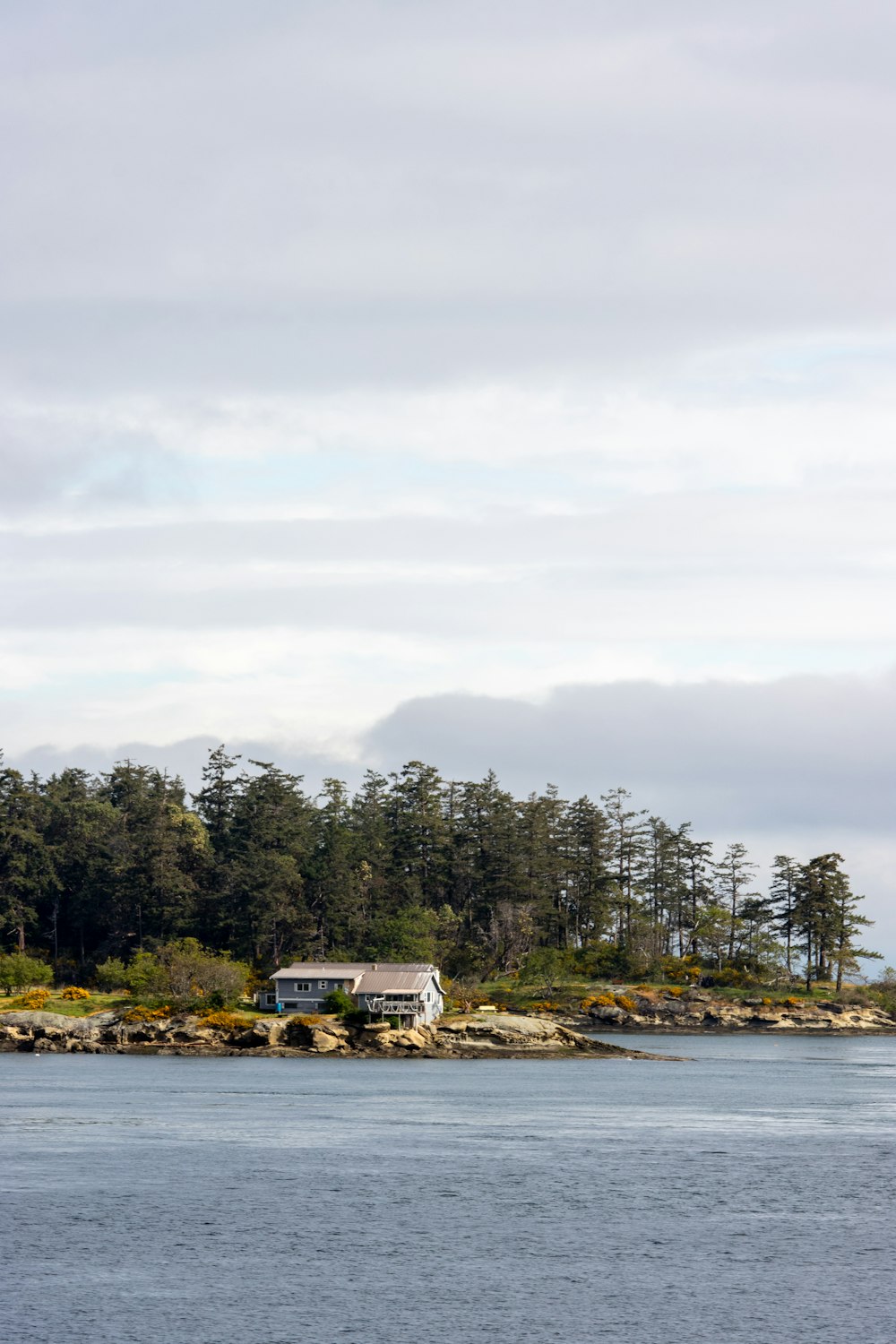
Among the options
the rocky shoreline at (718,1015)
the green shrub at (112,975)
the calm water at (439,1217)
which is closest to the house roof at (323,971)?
the green shrub at (112,975)

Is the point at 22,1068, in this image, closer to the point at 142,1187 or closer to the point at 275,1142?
the point at 275,1142

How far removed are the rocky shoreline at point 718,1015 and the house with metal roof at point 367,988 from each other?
99.8 ft

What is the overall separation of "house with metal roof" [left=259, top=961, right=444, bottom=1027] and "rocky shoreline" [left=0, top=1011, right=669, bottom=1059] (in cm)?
331

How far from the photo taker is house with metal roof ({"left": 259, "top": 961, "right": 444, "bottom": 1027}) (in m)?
126

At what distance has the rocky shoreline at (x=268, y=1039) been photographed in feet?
391

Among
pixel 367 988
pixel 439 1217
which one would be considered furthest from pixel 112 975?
pixel 439 1217

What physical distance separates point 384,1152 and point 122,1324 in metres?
28.5

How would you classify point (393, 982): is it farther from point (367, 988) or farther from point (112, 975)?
point (112, 975)

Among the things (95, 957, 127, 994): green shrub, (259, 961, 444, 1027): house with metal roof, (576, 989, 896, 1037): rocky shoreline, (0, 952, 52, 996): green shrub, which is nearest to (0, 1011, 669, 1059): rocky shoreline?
(259, 961, 444, 1027): house with metal roof

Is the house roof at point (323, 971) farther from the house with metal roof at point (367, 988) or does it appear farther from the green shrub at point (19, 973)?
the green shrub at point (19, 973)

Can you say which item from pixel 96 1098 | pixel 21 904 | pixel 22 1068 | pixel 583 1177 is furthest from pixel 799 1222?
pixel 21 904

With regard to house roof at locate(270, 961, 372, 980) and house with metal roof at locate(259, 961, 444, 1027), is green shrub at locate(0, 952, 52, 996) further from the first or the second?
house roof at locate(270, 961, 372, 980)

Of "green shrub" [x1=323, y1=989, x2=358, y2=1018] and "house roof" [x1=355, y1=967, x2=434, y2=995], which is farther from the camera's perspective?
"green shrub" [x1=323, y1=989, x2=358, y2=1018]

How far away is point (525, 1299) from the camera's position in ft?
132
